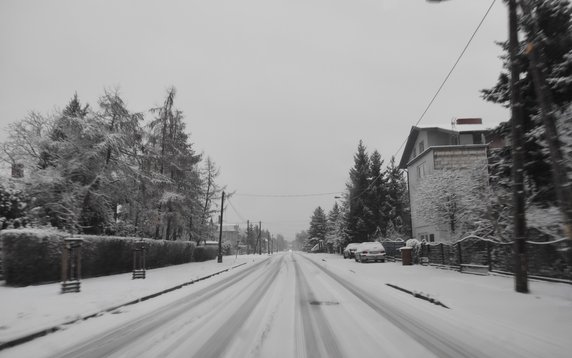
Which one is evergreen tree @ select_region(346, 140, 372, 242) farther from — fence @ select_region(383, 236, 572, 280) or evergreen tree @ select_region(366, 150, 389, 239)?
fence @ select_region(383, 236, 572, 280)

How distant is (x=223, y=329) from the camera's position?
271 inches

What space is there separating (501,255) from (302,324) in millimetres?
12690

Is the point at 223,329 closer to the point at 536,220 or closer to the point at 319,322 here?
the point at 319,322

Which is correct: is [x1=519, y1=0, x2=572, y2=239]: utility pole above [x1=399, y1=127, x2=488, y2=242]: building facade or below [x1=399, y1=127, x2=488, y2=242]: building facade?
below

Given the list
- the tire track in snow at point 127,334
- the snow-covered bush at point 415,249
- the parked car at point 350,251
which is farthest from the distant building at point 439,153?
the tire track in snow at point 127,334

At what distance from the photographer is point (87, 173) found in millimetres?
24078

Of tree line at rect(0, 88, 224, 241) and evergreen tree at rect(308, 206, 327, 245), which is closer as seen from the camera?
tree line at rect(0, 88, 224, 241)

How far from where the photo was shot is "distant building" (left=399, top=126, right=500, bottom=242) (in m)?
34.8

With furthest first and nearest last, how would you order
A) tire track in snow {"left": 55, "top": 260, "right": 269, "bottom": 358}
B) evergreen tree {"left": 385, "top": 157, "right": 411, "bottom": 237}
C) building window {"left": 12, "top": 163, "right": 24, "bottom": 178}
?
evergreen tree {"left": 385, "top": 157, "right": 411, "bottom": 237}, building window {"left": 12, "top": 163, "right": 24, "bottom": 178}, tire track in snow {"left": 55, "top": 260, "right": 269, "bottom": 358}

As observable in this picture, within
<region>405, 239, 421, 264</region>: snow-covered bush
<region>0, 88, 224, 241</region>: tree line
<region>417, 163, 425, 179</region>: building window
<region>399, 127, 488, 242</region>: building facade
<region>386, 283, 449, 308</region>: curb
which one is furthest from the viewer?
<region>417, 163, 425, 179</region>: building window

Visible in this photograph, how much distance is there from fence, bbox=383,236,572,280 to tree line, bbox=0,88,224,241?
20.7 m

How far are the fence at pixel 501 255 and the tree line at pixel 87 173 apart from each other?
68.1 ft

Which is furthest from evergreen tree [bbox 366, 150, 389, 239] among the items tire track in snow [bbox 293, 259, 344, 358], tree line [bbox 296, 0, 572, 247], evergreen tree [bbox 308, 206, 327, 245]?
evergreen tree [bbox 308, 206, 327, 245]

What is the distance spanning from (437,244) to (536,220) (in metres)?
9.39
